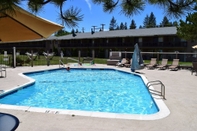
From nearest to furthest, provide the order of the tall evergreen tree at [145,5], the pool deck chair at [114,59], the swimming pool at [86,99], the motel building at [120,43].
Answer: the tall evergreen tree at [145,5]
the swimming pool at [86,99]
the pool deck chair at [114,59]
the motel building at [120,43]

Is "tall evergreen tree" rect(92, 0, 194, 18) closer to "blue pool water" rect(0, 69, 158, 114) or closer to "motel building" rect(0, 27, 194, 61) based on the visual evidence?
"blue pool water" rect(0, 69, 158, 114)

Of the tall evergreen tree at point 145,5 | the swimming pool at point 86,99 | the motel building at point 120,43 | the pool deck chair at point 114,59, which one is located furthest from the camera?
the motel building at point 120,43

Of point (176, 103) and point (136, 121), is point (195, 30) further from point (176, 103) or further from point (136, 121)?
point (136, 121)

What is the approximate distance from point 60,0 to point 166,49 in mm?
36135

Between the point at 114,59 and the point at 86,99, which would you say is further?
the point at 114,59

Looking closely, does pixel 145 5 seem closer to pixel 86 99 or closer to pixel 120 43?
pixel 86 99

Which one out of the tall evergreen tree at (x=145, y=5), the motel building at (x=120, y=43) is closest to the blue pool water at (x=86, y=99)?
the tall evergreen tree at (x=145, y=5)

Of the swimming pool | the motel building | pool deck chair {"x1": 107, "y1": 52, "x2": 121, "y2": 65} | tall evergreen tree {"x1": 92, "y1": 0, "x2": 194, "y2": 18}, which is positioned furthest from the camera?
the motel building

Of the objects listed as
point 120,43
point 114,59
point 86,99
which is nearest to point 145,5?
point 86,99

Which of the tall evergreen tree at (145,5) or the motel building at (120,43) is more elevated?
the motel building at (120,43)

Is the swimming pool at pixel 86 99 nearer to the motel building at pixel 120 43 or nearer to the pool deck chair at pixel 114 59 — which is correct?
the pool deck chair at pixel 114 59

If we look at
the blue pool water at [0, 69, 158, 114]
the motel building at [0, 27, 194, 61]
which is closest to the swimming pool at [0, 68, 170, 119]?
the blue pool water at [0, 69, 158, 114]

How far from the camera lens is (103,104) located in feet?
26.5

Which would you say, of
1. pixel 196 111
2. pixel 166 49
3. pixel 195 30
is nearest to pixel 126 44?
pixel 166 49
